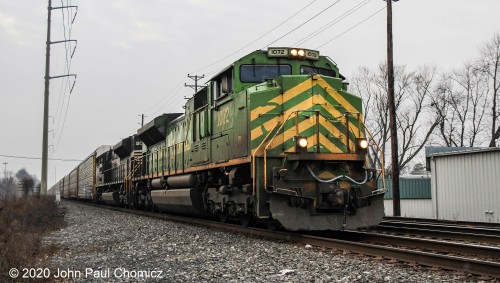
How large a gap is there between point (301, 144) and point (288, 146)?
39cm

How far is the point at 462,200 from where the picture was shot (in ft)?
60.6

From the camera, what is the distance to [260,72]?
10477 mm

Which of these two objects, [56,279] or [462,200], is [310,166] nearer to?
[56,279]

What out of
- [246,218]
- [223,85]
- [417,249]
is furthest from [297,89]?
[417,249]

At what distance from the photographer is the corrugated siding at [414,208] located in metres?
26.0

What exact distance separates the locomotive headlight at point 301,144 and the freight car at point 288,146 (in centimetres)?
2

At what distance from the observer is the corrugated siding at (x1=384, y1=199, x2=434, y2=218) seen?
85.5 feet

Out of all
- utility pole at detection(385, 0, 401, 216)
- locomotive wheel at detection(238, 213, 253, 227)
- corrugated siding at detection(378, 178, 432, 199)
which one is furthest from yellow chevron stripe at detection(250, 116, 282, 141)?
Answer: corrugated siding at detection(378, 178, 432, 199)

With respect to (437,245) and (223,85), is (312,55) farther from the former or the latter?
(437,245)

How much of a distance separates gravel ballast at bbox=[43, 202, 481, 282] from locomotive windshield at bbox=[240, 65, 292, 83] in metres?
3.32

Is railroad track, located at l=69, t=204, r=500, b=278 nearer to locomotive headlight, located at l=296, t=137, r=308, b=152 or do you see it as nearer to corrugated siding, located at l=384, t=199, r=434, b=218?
locomotive headlight, located at l=296, t=137, r=308, b=152

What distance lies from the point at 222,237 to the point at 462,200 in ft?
39.6

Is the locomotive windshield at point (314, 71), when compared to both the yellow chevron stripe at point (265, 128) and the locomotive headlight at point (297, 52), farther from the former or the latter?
the yellow chevron stripe at point (265, 128)

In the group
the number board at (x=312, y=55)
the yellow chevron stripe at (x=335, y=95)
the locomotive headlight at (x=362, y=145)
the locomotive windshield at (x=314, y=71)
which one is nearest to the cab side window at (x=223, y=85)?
the locomotive windshield at (x=314, y=71)
